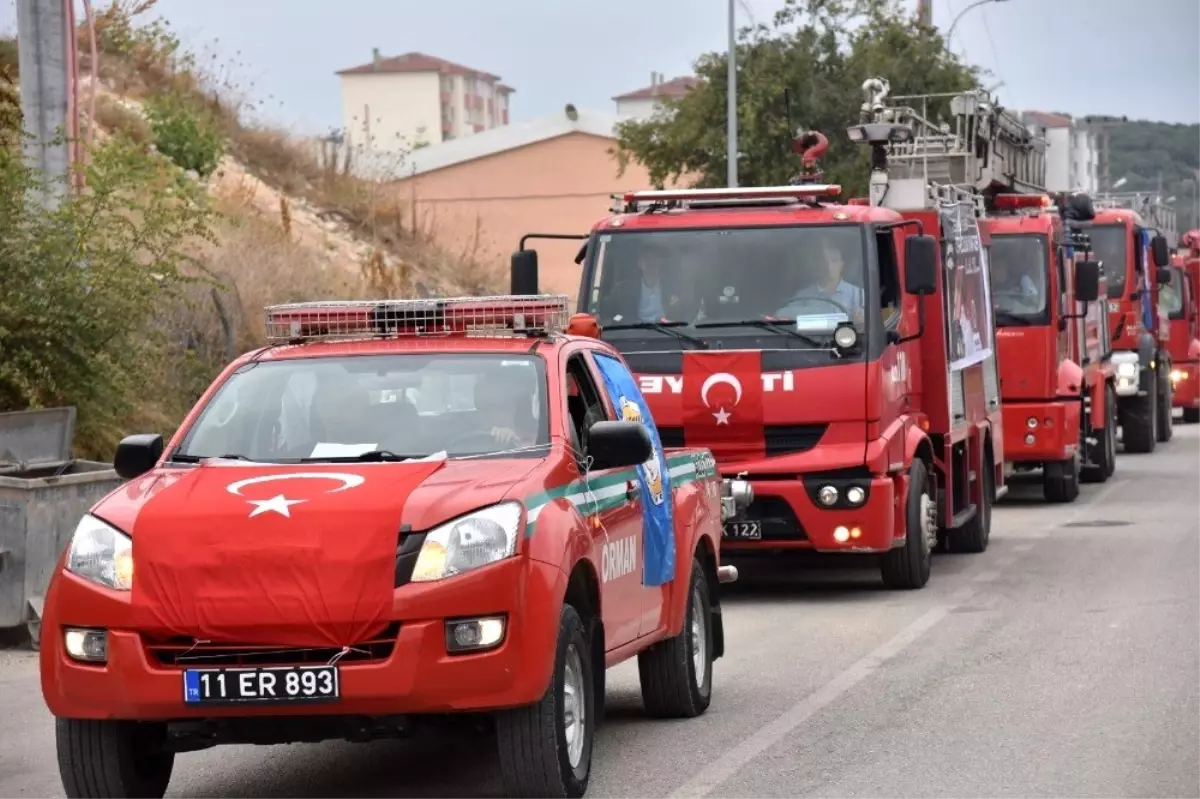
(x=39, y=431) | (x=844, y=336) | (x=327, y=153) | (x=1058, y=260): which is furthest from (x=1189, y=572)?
(x=327, y=153)

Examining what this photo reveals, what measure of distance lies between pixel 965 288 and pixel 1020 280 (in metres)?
4.38

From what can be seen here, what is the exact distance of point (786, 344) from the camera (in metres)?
13.9

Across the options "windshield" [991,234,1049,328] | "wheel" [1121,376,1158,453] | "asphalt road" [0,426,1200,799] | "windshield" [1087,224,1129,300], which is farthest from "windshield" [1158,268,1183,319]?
"asphalt road" [0,426,1200,799]

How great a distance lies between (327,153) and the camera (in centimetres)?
4059

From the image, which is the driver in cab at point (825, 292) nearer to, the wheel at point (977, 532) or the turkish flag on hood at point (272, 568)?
the wheel at point (977, 532)

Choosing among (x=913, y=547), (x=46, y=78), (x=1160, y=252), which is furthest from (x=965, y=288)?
(x=1160, y=252)

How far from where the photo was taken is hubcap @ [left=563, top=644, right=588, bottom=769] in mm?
7523

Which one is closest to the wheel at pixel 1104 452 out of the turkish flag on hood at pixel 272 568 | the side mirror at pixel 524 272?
the side mirror at pixel 524 272

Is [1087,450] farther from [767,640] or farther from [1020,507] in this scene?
[767,640]

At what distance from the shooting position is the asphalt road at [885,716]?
8.14m

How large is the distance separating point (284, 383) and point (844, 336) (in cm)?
603

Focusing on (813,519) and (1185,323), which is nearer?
(813,519)

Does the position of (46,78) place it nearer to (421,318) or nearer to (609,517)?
(421,318)

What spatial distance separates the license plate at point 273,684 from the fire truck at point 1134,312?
2089 cm
